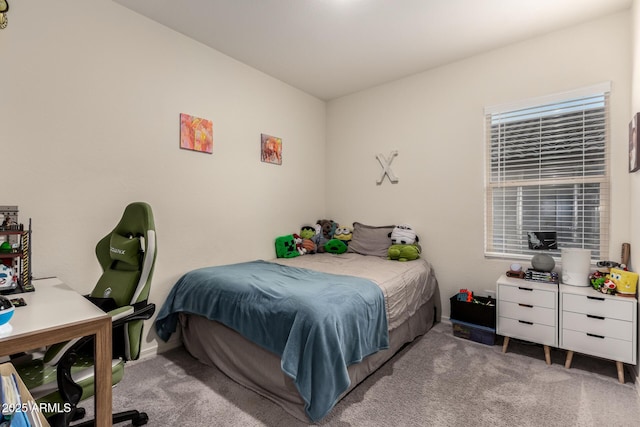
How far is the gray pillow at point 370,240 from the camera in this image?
138 inches

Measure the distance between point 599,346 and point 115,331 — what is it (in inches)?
121

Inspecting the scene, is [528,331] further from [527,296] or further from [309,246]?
[309,246]

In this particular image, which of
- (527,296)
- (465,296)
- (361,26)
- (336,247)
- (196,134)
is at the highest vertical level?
(361,26)

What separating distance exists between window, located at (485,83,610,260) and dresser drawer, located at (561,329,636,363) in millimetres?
726

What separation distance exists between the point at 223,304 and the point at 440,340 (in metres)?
2.00

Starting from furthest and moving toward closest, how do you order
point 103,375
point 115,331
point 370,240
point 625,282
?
1. point 370,240
2. point 625,282
3. point 115,331
4. point 103,375

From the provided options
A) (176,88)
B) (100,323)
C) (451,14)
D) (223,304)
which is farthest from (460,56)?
(100,323)

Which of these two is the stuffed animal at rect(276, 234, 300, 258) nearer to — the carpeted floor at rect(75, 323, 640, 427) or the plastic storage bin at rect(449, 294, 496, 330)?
the carpeted floor at rect(75, 323, 640, 427)

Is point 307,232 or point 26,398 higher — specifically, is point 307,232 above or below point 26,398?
above

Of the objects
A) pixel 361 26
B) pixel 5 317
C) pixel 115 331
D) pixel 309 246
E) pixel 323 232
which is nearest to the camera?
pixel 5 317

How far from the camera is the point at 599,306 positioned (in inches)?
84.7

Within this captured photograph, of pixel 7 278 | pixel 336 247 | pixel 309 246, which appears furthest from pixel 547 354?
pixel 7 278

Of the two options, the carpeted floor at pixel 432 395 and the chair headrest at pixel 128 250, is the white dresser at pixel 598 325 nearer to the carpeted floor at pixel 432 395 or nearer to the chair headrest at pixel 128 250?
the carpeted floor at pixel 432 395

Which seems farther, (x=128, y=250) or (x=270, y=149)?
(x=270, y=149)
